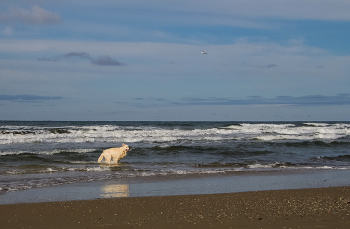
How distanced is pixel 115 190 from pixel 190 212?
287 centimetres

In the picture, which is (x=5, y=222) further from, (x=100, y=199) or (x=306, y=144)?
(x=306, y=144)

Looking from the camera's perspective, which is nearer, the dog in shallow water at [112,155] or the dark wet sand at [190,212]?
the dark wet sand at [190,212]

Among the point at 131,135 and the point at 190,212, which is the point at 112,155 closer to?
the point at 190,212

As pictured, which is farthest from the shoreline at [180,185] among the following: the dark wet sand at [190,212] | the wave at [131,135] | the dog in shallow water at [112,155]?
the wave at [131,135]

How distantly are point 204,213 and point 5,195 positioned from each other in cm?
456

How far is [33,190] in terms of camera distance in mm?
7910

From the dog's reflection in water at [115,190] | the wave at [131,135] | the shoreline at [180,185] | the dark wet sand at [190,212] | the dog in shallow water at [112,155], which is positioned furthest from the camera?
the wave at [131,135]

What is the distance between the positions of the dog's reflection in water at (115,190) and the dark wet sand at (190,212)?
2.33 ft

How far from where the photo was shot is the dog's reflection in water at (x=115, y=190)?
746 centimetres

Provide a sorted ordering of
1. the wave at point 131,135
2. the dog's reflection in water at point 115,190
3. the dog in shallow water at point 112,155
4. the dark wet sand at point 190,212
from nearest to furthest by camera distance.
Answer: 1. the dark wet sand at point 190,212
2. the dog's reflection in water at point 115,190
3. the dog in shallow water at point 112,155
4. the wave at point 131,135

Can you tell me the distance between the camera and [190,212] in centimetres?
571

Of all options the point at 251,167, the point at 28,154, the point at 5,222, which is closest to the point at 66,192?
the point at 5,222

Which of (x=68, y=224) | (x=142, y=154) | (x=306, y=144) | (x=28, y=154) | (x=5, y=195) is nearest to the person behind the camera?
(x=68, y=224)

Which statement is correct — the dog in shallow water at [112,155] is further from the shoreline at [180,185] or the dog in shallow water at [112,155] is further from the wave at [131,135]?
the wave at [131,135]
